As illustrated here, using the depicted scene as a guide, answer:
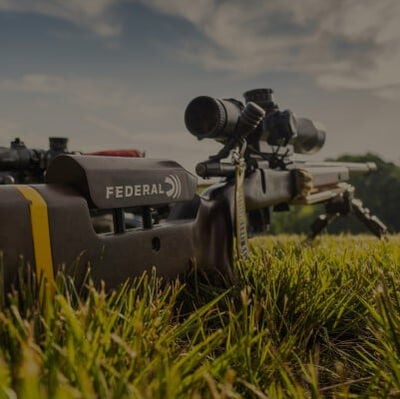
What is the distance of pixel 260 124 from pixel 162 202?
5.92 feet

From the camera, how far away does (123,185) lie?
199 centimetres

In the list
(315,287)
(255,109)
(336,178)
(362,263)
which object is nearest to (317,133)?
(336,178)

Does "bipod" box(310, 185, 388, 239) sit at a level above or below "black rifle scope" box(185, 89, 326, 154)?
below

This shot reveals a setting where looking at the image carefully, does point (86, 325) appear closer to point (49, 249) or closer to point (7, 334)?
point (7, 334)

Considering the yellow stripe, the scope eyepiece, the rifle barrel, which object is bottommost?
the yellow stripe

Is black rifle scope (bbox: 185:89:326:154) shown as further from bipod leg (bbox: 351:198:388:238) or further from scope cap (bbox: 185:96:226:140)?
bipod leg (bbox: 351:198:388:238)

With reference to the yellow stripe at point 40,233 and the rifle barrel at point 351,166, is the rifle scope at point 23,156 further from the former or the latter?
the yellow stripe at point 40,233

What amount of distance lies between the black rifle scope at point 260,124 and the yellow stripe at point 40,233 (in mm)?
1575

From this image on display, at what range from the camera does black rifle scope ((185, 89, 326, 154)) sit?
3.05 metres

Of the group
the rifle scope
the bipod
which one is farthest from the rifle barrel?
the rifle scope

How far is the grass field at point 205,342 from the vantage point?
109 cm

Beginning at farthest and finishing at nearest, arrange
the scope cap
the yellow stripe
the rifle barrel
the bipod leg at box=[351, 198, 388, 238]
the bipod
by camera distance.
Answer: the bipod leg at box=[351, 198, 388, 238] < the bipod < the rifle barrel < the scope cap < the yellow stripe

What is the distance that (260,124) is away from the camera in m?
3.79

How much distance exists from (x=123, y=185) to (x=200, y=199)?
2.41 ft
